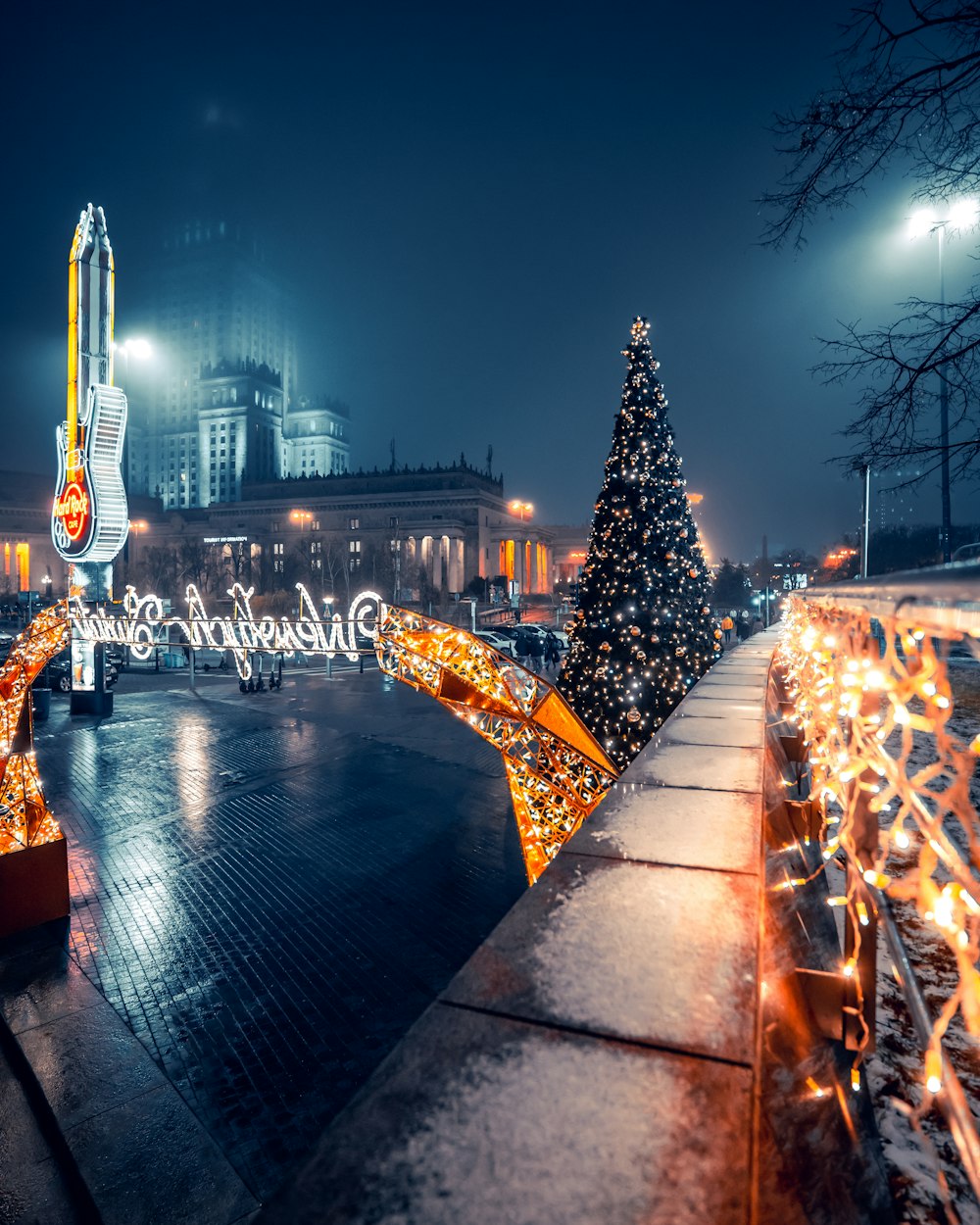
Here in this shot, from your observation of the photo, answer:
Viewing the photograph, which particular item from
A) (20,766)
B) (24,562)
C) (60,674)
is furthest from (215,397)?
(20,766)

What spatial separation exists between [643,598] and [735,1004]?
11269 mm

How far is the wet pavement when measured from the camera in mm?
5520

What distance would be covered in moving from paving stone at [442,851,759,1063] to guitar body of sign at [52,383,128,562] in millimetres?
22280

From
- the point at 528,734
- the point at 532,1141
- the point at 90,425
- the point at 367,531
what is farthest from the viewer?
the point at 367,531

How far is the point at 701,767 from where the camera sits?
12.7 ft

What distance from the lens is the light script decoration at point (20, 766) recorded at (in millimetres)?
7914

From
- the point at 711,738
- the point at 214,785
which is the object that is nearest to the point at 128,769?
the point at 214,785

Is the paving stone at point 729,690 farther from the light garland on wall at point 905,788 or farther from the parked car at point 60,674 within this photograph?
the parked car at point 60,674

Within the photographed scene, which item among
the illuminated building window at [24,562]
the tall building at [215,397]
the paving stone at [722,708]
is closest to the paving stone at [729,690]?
the paving stone at [722,708]

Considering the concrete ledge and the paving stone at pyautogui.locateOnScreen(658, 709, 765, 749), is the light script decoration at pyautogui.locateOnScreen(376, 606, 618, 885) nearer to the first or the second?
the paving stone at pyautogui.locateOnScreen(658, 709, 765, 749)

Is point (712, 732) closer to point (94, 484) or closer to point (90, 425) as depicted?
point (94, 484)

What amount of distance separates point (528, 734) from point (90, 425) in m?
20.4

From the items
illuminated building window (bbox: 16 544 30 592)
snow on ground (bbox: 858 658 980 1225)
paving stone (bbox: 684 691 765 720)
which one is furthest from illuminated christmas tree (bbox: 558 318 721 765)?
illuminated building window (bbox: 16 544 30 592)

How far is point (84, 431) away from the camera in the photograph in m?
20.3
